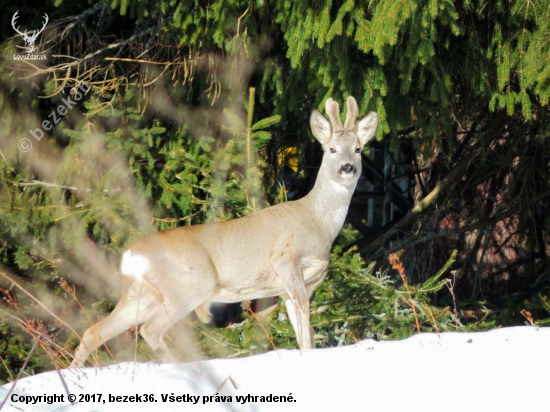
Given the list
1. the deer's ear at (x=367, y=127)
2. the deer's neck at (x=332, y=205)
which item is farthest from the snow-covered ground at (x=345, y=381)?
the deer's ear at (x=367, y=127)

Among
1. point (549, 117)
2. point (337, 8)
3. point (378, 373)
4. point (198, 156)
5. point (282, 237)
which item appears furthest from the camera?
point (198, 156)

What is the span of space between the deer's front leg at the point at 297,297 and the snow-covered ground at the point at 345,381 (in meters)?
0.99

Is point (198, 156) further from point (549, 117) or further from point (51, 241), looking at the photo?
point (549, 117)

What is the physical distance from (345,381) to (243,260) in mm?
2041

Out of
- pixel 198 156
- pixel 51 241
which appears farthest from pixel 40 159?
pixel 198 156

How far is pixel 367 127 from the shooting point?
258 inches

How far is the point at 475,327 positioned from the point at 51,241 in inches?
169

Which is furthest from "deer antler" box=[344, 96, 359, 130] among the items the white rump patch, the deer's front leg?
the white rump patch

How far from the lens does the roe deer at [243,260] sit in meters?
6.20

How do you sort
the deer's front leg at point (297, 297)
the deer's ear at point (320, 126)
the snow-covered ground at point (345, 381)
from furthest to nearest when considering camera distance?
the deer's ear at point (320, 126) → the deer's front leg at point (297, 297) → the snow-covered ground at point (345, 381)

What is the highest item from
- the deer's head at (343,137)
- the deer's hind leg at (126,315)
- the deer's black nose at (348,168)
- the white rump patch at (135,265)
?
the deer's head at (343,137)

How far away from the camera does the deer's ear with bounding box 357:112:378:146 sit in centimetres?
641

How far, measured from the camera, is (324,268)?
650 cm

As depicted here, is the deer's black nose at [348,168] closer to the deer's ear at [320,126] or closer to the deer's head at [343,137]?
the deer's head at [343,137]
